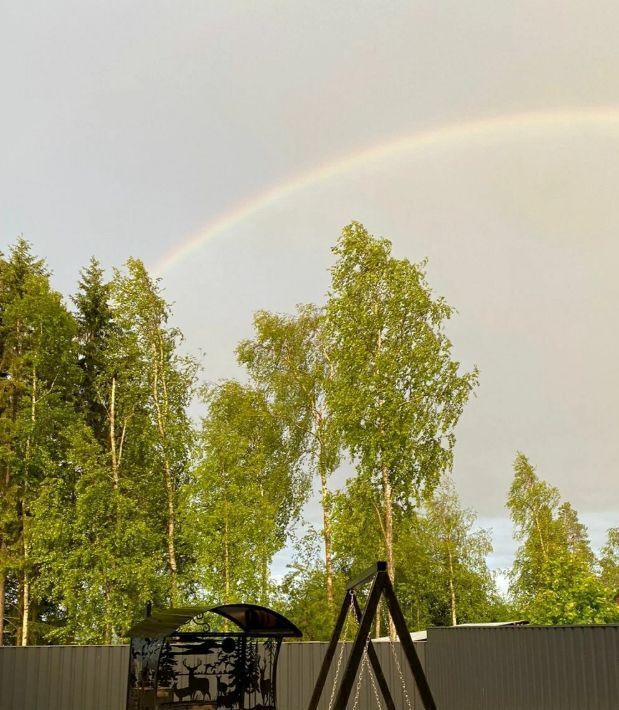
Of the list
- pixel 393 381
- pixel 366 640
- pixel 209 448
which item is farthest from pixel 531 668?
pixel 209 448

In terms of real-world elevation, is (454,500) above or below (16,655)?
above

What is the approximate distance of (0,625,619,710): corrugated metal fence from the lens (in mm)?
11609

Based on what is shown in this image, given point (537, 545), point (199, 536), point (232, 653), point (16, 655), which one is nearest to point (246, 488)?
point (199, 536)

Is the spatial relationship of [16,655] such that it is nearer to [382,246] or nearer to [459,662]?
[459,662]

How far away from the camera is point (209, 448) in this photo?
94.6 feet

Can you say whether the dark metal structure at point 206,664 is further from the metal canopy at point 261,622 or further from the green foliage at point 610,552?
the green foliage at point 610,552

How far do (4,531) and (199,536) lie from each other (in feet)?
23.5

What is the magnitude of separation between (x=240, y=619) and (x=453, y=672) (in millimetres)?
7164

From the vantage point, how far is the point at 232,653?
1226 cm

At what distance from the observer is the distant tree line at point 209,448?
27.0 m

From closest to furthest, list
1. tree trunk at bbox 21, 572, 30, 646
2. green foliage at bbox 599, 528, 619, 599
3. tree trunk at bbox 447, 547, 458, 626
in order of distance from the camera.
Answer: tree trunk at bbox 21, 572, 30, 646
tree trunk at bbox 447, 547, 458, 626
green foliage at bbox 599, 528, 619, 599

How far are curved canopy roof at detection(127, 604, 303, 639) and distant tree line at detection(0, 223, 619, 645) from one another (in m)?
15.1

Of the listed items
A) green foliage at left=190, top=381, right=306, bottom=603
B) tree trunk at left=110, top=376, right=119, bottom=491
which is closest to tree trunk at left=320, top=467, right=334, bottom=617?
green foliage at left=190, top=381, right=306, bottom=603

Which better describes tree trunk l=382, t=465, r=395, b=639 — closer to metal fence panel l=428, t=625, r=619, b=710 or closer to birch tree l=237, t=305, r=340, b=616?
birch tree l=237, t=305, r=340, b=616
